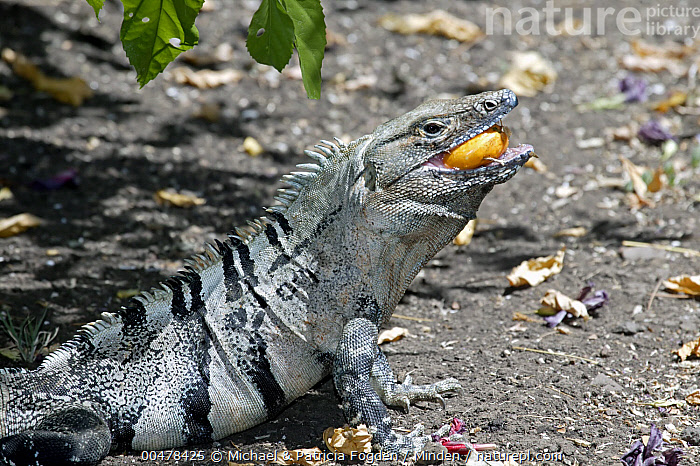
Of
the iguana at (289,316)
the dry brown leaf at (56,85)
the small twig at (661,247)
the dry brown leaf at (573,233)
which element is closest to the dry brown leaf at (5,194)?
the dry brown leaf at (56,85)

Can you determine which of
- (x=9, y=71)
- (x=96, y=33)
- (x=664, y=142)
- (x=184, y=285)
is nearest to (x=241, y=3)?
(x=96, y=33)

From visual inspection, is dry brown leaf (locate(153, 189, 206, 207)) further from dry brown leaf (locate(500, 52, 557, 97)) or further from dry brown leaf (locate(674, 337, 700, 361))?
dry brown leaf (locate(674, 337, 700, 361))

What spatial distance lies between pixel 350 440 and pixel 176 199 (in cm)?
351

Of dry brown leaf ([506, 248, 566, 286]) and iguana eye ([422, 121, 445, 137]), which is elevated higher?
iguana eye ([422, 121, 445, 137])

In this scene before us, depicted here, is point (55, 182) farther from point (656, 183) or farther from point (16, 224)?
point (656, 183)

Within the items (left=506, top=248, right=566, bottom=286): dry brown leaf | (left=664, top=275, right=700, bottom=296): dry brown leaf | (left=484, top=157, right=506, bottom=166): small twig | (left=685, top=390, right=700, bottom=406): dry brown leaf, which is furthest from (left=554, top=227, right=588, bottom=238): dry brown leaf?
(left=484, top=157, right=506, bottom=166): small twig

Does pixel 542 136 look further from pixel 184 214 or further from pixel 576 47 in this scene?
pixel 184 214

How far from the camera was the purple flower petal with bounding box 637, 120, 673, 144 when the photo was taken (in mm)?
7516

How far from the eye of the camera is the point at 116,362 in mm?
4012

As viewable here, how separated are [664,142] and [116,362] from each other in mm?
5774

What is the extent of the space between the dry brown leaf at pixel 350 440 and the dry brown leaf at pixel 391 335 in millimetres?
1162

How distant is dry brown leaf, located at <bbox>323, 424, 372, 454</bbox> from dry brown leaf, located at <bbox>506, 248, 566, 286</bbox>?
209cm

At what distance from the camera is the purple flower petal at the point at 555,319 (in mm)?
4965

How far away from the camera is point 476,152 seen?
151 inches
